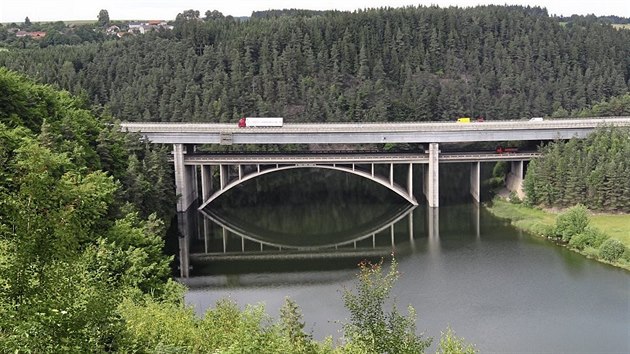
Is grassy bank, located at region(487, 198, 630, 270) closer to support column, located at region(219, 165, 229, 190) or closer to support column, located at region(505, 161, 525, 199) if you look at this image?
support column, located at region(505, 161, 525, 199)

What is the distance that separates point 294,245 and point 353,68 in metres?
42.6

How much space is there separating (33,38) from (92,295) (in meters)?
110

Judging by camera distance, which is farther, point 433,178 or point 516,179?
point 516,179

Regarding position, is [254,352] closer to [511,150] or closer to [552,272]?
[552,272]

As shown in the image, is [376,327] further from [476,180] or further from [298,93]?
[298,93]

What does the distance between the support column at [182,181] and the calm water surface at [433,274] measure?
2.52 metres

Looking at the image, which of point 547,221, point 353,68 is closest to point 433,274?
point 547,221

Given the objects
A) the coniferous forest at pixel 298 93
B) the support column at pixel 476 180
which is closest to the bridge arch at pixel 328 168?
the support column at pixel 476 180

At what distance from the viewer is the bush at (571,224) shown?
1678 inches

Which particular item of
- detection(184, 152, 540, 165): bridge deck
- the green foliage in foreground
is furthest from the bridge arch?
the green foliage in foreground

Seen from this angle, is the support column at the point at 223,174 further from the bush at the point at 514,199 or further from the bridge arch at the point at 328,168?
the bush at the point at 514,199

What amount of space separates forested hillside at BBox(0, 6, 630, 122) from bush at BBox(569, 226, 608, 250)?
3538 cm

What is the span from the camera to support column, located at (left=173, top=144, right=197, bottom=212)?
54.0 meters

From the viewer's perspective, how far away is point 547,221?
47.9m
